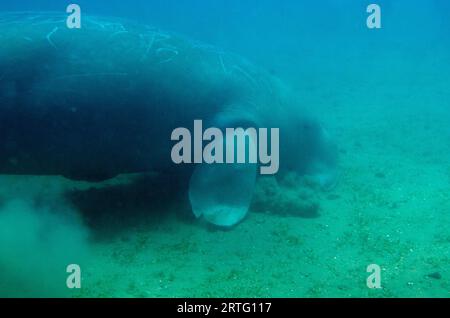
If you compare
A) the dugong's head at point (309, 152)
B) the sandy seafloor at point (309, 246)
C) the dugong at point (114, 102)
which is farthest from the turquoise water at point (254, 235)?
the dugong at point (114, 102)

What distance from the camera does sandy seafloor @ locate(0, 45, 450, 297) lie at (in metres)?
4.84

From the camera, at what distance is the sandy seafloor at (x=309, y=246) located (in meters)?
4.84

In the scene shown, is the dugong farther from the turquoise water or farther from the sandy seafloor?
the sandy seafloor

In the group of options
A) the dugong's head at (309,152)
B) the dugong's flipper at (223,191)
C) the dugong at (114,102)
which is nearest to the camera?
the dugong at (114,102)

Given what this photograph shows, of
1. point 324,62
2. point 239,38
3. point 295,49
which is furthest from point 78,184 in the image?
point 239,38

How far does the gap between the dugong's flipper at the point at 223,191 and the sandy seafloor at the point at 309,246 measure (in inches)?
10.4

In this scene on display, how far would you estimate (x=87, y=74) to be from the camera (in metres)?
5.59

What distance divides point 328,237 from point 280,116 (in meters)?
2.23

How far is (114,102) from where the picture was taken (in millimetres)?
5707

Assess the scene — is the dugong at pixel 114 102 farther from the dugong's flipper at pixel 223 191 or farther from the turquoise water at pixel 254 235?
the turquoise water at pixel 254 235

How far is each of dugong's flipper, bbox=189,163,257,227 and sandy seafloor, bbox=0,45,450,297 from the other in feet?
0.87

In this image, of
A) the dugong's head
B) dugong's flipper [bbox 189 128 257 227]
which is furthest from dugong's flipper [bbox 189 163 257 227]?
the dugong's head

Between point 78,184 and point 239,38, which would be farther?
point 239,38
